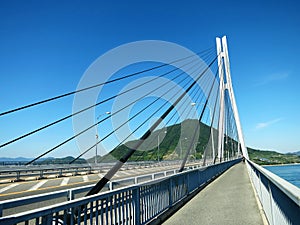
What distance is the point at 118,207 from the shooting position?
4.85 meters

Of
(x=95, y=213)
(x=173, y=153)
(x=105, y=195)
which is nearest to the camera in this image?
(x=95, y=213)

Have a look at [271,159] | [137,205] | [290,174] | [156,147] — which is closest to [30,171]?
[137,205]

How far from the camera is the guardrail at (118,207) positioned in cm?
303

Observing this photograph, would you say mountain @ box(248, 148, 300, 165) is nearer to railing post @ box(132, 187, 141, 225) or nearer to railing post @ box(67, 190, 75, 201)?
railing post @ box(132, 187, 141, 225)

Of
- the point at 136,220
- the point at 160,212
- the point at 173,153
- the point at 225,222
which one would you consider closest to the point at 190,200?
the point at 160,212

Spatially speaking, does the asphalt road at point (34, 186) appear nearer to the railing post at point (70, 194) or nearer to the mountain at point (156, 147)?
the mountain at point (156, 147)

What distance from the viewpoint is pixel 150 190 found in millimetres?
6445

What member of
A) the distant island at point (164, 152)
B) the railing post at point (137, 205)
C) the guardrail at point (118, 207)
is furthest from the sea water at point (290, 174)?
the railing post at point (137, 205)

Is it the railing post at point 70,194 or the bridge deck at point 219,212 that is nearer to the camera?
the railing post at point 70,194

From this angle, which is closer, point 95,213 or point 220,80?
point 95,213

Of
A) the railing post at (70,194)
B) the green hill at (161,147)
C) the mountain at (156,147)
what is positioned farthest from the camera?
the green hill at (161,147)

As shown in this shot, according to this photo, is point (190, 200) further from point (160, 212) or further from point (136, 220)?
point (136, 220)

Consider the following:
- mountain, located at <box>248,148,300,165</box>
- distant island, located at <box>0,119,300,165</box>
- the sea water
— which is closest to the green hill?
distant island, located at <box>0,119,300,165</box>

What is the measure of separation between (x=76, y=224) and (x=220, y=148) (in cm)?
2680
